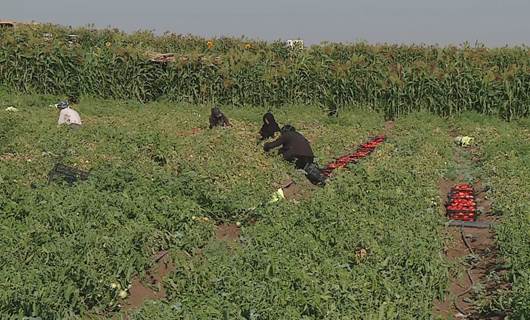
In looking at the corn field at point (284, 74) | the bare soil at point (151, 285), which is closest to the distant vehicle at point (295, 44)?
the corn field at point (284, 74)

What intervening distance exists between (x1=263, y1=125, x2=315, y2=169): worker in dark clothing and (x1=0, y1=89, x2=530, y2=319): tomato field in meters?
0.33

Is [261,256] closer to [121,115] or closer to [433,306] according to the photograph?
[433,306]

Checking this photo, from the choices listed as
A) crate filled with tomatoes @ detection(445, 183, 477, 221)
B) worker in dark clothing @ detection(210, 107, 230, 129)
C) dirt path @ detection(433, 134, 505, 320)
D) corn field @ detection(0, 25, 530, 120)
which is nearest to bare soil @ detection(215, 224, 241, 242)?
dirt path @ detection(433, 134, 505, 320)

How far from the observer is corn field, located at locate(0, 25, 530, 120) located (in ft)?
61.6

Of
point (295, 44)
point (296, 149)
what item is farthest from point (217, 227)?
point (295, 44)

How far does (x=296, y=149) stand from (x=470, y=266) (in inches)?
171

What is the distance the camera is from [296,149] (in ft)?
35.7

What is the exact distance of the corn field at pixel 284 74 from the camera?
18.8m

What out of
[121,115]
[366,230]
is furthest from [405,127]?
[366,230]

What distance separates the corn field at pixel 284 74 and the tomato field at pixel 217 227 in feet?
23.6

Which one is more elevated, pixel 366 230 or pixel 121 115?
pixel 366 230

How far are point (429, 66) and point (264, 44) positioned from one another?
677 cm

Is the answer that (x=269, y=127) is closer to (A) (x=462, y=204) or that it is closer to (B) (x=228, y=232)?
(A) (x=462, y=204)

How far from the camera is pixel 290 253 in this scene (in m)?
6.16
